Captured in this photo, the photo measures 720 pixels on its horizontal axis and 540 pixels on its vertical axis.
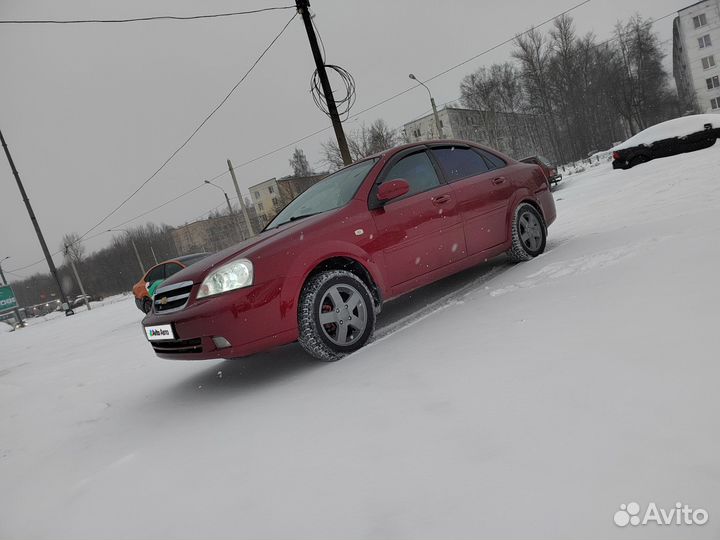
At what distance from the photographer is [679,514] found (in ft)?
3.70

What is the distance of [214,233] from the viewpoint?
250ft

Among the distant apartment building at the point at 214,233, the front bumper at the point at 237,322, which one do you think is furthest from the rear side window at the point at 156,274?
the distant apartment building at the point at 214,233

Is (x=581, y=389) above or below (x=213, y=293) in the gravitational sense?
below

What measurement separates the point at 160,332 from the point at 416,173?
2495 mm

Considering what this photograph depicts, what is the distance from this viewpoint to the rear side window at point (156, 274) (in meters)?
11.8

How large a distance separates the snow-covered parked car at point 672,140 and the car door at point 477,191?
1078cm

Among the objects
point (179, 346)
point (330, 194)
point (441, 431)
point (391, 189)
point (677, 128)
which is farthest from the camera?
point (677, 128)

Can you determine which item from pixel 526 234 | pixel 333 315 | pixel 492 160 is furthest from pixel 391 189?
pixel 526 234

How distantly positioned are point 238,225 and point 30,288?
5797 cm

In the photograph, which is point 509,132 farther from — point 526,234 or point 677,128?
point 526,234

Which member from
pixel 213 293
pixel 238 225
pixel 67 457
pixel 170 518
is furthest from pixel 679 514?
pixel 238 225

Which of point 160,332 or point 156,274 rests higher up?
point 156,274

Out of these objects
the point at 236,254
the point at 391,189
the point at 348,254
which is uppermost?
the point at 391,189

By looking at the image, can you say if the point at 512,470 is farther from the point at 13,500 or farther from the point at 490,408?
the point at 13,500
